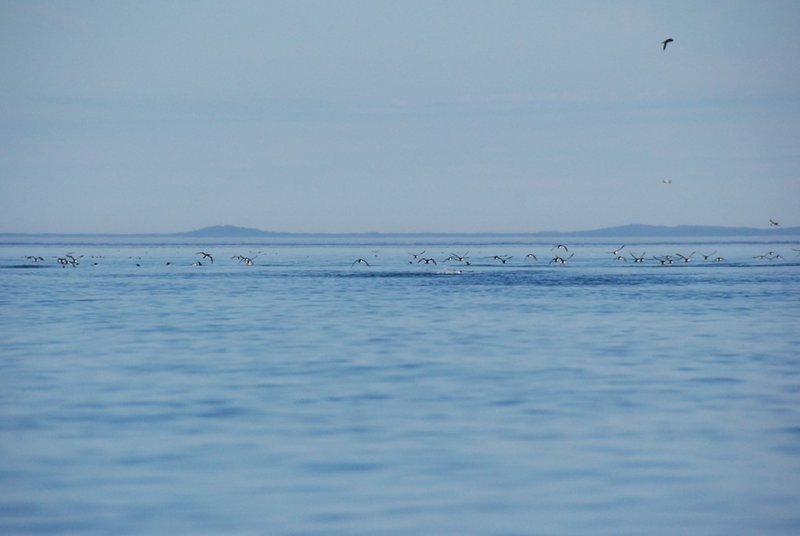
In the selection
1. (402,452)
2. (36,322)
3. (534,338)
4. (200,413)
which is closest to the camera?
(402,452)

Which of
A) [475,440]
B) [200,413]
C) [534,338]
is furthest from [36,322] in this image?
[475,440]

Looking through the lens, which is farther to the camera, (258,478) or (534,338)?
(534,338)

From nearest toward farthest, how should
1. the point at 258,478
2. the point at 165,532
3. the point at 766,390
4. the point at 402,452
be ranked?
the point at 165,532 → the point at 258,478 → the point at 402,452 → the point at 766,390

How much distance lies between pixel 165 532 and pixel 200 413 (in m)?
8.43

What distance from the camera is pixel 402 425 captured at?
→ 20281mm

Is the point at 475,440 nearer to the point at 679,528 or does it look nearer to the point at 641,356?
the point at 679,528

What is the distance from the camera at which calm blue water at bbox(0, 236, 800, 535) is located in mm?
14250

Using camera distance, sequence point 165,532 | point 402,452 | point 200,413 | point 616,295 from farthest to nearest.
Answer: point 616,295 < point 200,413 < point 402,452 < point 165,532

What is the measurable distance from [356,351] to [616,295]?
102 ft

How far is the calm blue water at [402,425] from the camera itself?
14.2 meters

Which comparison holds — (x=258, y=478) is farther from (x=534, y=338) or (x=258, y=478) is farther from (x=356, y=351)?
(x=534, y=338)

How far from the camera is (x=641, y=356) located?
31.5 m

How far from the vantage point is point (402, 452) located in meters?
17.8

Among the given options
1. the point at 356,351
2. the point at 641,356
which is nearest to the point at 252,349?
the point at 356,351
